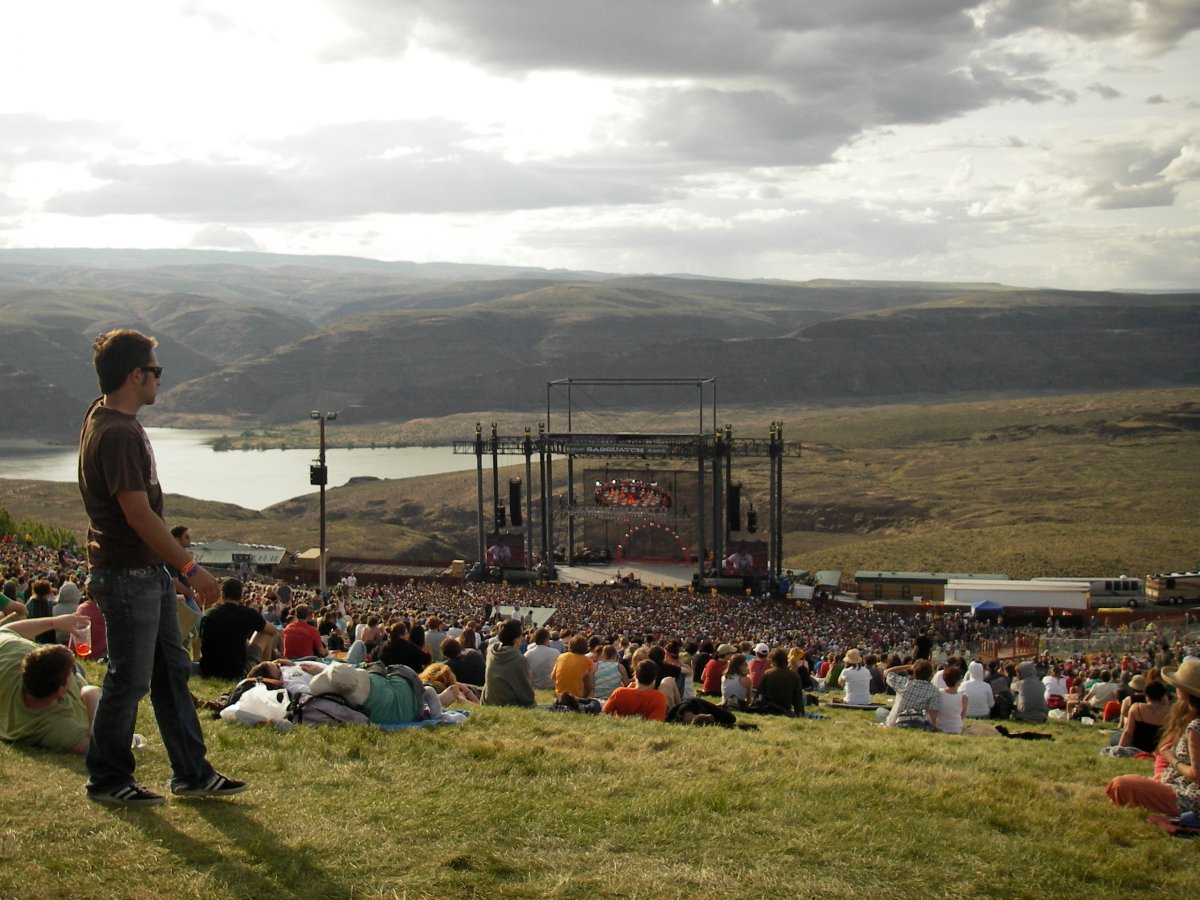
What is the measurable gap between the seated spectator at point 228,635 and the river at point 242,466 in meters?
93.2

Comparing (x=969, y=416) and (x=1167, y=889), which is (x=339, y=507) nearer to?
(x=969, y=416)

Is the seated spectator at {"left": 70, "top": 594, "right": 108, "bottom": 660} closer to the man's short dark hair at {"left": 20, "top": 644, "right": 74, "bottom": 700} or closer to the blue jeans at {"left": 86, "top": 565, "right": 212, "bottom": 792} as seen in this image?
the man's short dark hair at {"left": 20, "top": 644, "right": 74, "bottom": 700}

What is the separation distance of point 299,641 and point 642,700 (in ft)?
12.6

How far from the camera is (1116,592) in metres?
46.5

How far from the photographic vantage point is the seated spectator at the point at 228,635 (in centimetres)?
1095

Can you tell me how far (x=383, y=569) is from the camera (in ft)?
171

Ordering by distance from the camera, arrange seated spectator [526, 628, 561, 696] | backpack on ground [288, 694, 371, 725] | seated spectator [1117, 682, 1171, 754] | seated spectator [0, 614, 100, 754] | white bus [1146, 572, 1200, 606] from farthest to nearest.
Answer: white bus [1146, 572, 1200, 606] < seated spectator [526, 628, 561, 696] < seated spectator [1117, 682, 1171, 754] < backpack on ground [288, 694, 371, 725] < seated spectator [0, 614, 100, 754]

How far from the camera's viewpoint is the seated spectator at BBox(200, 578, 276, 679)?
10953 millimetres

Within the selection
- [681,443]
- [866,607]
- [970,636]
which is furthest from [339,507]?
[970,636]

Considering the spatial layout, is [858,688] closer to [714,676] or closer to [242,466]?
[714,676]

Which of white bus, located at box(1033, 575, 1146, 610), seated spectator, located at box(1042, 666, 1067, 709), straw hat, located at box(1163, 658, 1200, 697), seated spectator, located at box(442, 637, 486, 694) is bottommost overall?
white bus, located at box(1033, 575, 1146, 610)

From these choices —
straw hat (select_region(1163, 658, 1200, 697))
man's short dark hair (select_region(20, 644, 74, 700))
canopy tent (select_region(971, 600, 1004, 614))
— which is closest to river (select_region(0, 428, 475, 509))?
canopy tent (select_region(971, 600, 1004, 614))

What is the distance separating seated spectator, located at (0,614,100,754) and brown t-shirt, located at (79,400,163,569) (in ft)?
4.77

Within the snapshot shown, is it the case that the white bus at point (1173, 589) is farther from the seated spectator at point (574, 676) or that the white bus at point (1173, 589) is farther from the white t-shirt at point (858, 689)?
the seated spectator at point (574, 676)
